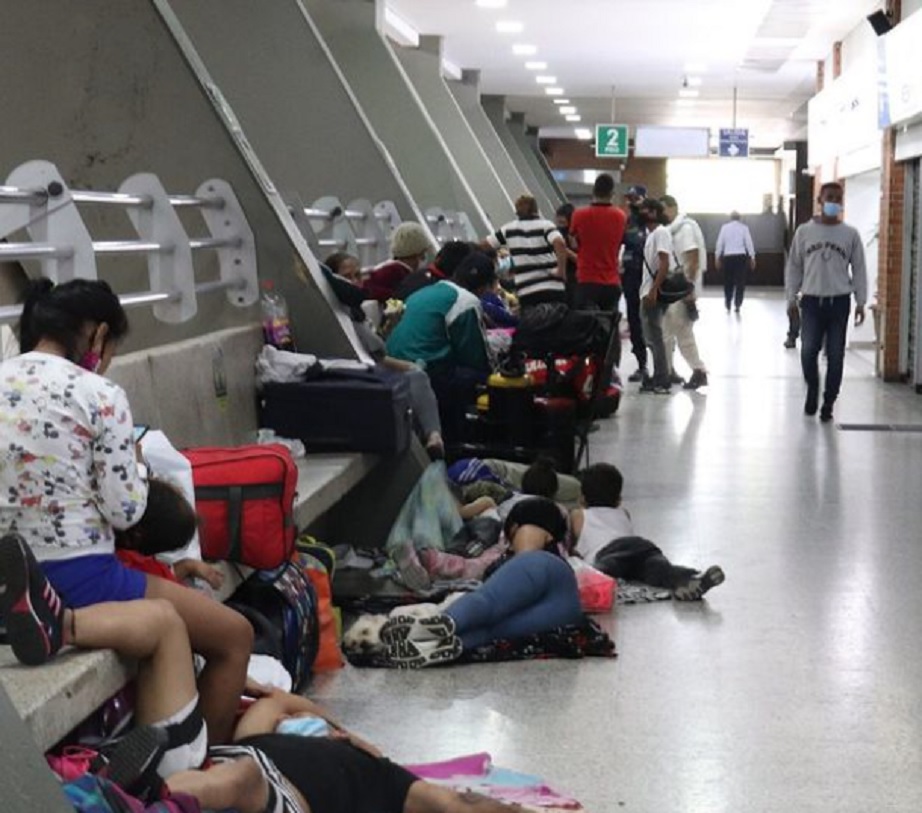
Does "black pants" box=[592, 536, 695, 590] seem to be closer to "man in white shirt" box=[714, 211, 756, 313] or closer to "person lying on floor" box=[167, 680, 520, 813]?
"person lying on floor" box=[167, 680, 520, 813]

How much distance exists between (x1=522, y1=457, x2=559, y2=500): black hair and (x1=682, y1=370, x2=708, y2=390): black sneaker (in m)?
7.10

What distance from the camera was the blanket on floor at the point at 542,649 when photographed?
545 centimetres

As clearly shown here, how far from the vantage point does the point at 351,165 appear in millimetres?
11773

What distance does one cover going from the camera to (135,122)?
7.05 meters

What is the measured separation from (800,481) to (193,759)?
6.17 metres

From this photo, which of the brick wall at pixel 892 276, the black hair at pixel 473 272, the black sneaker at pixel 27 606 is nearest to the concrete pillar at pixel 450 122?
the brick wall at pixel 892 276

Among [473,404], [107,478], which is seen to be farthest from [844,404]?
[107,478]

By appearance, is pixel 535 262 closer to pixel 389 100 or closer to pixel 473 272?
pixel 473 272

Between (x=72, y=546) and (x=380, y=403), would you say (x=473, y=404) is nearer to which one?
(x=380, y=403)

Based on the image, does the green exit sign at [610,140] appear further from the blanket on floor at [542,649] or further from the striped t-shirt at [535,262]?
the blanket on floor at [542,649]

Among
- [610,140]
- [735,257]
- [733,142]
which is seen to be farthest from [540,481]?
[733,142]

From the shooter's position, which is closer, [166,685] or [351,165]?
[166,685]

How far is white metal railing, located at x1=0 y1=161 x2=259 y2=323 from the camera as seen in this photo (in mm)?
5316

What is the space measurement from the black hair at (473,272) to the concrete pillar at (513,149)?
64.6 feet
